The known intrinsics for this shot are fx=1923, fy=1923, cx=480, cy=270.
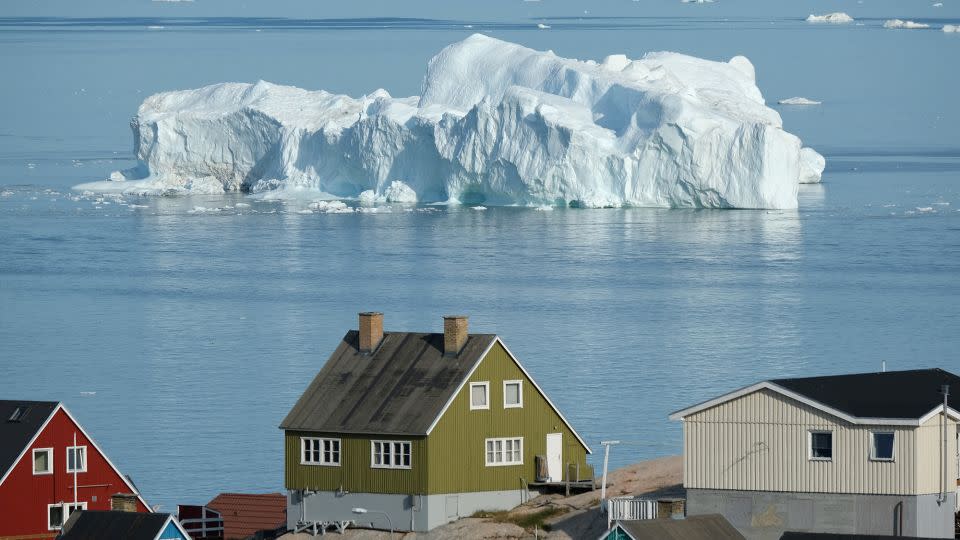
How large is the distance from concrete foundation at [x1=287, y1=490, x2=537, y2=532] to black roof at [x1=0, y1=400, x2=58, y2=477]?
9.82 ft

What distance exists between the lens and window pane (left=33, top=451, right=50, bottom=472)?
2134 cm

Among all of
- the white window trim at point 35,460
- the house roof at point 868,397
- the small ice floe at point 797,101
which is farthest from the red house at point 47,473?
the small ice floe at point 797,101

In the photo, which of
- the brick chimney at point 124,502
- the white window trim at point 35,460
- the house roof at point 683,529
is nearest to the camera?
the house roof at point 683,529

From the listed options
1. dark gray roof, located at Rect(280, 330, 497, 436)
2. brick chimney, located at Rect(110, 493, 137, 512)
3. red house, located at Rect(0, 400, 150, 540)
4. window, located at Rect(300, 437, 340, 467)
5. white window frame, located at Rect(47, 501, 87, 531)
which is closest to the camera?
brick chimney, located at Rect(110, 493, 137, 512)

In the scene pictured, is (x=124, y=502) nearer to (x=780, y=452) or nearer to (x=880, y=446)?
(x=780, y=452)

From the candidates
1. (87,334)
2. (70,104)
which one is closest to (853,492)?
(87,334)

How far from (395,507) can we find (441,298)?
87.9 ft

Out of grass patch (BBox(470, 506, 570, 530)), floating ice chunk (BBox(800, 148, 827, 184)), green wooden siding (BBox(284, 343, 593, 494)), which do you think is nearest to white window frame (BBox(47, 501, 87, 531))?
Answer: green wooden siding (BBox(284, 343, 593, 494))

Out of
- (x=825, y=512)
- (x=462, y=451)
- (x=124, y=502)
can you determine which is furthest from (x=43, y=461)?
(x=825, y=512)

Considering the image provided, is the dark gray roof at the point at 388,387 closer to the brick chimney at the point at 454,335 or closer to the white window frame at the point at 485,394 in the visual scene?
the brick chimney at the point at 454,335

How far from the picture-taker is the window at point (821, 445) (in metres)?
18.1

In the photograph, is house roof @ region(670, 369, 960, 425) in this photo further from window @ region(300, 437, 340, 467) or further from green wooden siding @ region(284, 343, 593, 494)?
window @ region(300, 437, 340, 467)

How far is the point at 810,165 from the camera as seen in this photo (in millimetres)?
85750

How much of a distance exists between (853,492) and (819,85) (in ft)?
477
